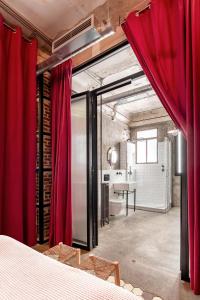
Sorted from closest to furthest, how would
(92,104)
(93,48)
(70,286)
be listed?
Answer: (70,286), (93,48), (92,104)

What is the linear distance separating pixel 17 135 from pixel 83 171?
1.09 m

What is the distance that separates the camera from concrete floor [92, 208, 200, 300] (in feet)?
6.40

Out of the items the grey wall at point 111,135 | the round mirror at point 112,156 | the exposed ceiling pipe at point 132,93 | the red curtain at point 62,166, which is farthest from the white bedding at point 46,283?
the round mirror at point 112,156

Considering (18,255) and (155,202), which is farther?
(155,202)

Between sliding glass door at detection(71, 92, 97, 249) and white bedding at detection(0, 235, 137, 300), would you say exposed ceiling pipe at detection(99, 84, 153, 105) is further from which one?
white bedding at detection(0, 235, 137, 300)

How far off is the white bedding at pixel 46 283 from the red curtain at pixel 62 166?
5.59 ft

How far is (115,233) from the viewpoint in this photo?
358cm

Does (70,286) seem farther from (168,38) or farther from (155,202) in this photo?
(155,202)

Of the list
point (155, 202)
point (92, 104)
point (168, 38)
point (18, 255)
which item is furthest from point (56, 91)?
point (155, 202)

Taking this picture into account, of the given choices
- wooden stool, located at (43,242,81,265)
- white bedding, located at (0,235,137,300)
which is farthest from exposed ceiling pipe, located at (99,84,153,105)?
white bedding, located at (0,235,137,300)

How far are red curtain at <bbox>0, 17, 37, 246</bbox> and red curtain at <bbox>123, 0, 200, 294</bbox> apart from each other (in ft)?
4.91

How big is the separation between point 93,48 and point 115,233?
10.2 ft

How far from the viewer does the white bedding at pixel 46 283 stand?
81 cm

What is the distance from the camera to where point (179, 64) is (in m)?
1.86
